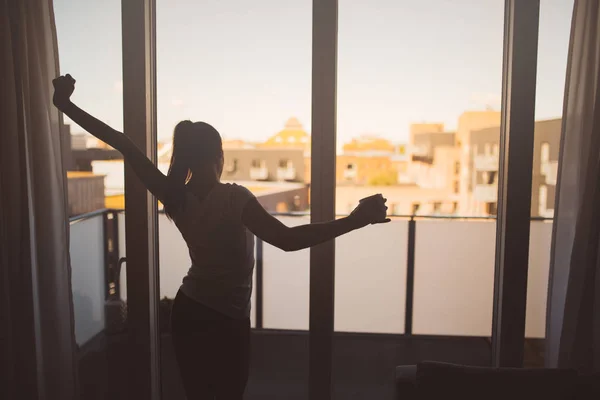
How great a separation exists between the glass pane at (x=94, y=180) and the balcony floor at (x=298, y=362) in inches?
0.4

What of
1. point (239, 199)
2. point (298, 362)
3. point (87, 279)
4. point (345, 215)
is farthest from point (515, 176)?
point (87, 279)

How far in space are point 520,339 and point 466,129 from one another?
3.24 feet

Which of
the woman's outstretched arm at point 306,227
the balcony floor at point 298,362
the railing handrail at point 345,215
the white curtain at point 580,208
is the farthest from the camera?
the balcony floor at point 298,362

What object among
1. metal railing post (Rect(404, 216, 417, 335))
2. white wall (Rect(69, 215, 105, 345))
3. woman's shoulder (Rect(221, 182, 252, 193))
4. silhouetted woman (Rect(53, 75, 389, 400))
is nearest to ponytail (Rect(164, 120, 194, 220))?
silhouetted woman (Rect(53, 75, 389, 400))

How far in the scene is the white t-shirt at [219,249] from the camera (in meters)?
1.32

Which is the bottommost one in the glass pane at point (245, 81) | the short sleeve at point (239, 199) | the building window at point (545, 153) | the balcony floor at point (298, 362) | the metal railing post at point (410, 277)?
the balcony floor at point (298, 362)

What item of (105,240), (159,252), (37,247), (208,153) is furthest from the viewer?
(105,240)

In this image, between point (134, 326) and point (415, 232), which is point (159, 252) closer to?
point (134, 326)

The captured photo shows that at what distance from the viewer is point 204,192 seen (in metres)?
1.36

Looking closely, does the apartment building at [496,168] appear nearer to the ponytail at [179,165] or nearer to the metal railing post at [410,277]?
the metal railing post at [410,277]

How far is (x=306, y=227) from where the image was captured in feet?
4.08

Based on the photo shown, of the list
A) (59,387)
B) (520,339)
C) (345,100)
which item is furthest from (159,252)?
(520,339)

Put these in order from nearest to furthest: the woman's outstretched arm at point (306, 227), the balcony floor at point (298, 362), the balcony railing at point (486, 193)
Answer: the woman's outstretched arm at point (306, 227)
the balcony railing at point (486, 193)
the balcony floor at point (298, 362)

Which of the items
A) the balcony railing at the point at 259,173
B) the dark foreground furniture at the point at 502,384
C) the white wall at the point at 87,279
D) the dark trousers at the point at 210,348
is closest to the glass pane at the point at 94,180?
the white wall at the point at 87,279
